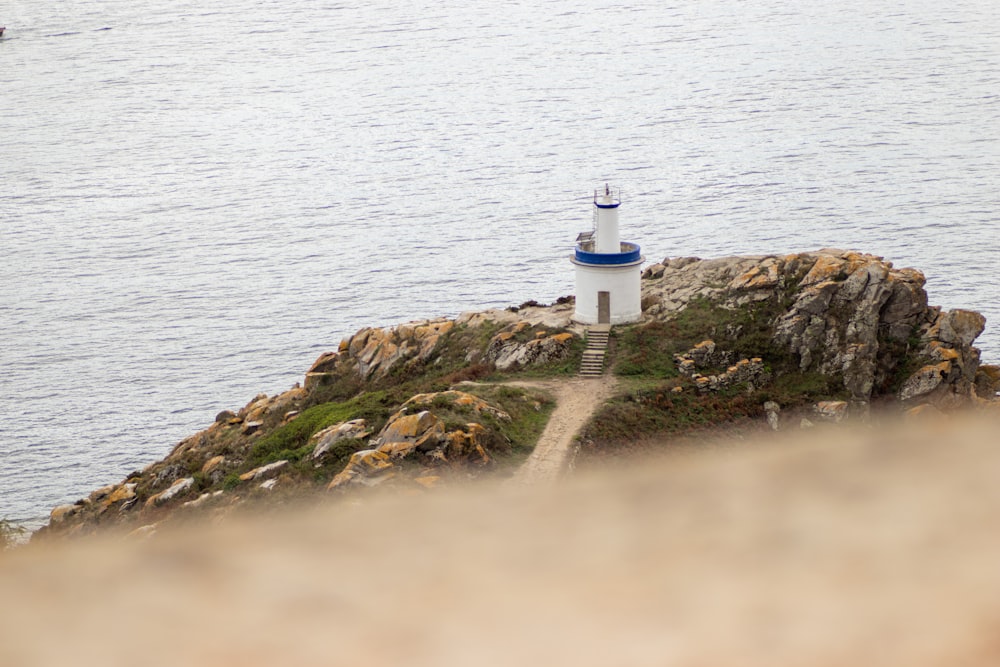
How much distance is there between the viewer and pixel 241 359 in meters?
98.0

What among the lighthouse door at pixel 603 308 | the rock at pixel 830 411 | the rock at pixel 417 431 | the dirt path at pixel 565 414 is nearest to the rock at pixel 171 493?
the rock at pixel 417 431

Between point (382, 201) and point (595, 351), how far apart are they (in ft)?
290

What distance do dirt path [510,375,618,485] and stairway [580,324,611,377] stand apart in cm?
70

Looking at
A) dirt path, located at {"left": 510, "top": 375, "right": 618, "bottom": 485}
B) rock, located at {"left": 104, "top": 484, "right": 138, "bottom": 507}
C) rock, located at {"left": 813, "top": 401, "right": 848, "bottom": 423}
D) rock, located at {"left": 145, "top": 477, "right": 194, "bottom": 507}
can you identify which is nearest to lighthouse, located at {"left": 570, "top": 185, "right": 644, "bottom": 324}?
dirt path, located at {"left": 510, "top": 375, "right": 618, "bottom": 485}

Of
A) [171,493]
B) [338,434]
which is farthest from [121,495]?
[338,434]

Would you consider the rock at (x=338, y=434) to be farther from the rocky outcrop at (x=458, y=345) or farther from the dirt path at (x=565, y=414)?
the rocky outcrop at (x=458, y=345)

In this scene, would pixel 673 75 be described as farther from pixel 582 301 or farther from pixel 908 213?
pixel 582 301

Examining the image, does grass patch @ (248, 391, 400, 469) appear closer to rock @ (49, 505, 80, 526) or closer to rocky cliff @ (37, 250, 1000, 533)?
rocky cliff @ (37, 250, 1000, 533)

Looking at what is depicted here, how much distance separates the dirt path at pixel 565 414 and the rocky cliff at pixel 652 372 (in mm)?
644

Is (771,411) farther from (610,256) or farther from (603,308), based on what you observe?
(610,256)

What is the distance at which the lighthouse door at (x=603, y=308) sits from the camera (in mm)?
58438

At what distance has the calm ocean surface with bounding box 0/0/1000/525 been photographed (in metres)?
97.7

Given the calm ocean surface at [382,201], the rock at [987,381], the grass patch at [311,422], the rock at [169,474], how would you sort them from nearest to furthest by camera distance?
the grass patch at [311,422]
the rock at [169,474]
the rock at [987,381]
the calm ocean surface at [382,201]

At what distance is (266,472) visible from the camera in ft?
150
